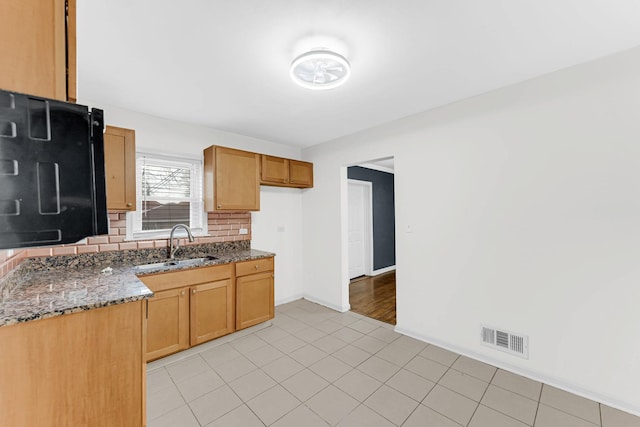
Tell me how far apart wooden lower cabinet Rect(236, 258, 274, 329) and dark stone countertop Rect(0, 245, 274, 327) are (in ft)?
0.86

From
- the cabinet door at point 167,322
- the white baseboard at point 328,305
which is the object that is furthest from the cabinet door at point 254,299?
the white baseboard at point 328,305

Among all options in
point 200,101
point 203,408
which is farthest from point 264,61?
point 203,408

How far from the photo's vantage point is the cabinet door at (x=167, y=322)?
7.61 ft

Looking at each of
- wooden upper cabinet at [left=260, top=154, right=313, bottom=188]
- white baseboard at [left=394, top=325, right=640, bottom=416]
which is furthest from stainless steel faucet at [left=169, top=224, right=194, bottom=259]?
white baseboard at [left=394, top=325, right=640, bottom=416]

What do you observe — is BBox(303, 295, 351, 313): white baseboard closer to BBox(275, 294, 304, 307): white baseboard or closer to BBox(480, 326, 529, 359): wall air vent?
BBox(275, 294, 304, 307): white baseboard

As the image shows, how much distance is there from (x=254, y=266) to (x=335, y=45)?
2354 mm

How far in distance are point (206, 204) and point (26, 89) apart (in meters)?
2.41

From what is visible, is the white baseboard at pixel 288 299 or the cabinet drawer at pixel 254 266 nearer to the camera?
the cabinet drawer at pixel 254 266

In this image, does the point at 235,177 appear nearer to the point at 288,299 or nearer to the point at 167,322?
the point at 167,322

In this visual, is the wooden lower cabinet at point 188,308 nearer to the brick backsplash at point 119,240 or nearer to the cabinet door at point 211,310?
the cabinet door at point 211,310

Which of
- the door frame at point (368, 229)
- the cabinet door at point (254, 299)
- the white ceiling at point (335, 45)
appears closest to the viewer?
the white ceiling at point (335, 45)

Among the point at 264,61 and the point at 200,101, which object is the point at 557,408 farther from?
the point at 200,101

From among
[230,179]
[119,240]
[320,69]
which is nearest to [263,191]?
[230,179]

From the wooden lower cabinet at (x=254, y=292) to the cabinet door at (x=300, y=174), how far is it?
128cm
